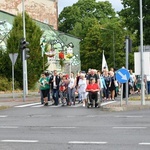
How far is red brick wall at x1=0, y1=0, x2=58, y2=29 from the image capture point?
66800 millimetres

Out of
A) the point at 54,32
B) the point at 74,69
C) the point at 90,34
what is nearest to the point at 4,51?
the point at 54,32

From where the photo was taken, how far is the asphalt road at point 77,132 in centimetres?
1170

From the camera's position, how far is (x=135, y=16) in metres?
56.7

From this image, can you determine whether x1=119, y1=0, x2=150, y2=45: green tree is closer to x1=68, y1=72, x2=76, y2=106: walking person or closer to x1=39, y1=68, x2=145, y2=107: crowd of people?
x1=39, y1=68, x2=145, y2=107: crowd of people

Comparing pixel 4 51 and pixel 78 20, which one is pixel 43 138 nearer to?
pixel 4 51

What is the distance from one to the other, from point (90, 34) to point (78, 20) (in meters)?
13.6

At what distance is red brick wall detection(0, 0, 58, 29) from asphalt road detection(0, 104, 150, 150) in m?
47.2

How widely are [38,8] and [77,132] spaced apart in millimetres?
61035

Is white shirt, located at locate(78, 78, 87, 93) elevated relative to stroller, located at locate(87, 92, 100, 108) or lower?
elevated

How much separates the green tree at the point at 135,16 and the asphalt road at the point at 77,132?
3531 centimetres

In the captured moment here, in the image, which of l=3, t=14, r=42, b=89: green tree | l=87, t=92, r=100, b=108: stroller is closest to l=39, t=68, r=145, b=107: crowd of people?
l=87, t=92, r=100, b=108: stroller

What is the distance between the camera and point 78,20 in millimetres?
108625

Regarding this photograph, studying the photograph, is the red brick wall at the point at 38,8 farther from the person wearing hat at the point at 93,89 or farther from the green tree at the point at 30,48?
the person wearing hat at the point at 93,89

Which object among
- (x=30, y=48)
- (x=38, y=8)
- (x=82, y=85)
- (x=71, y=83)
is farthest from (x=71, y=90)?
(x=38, y=8)
